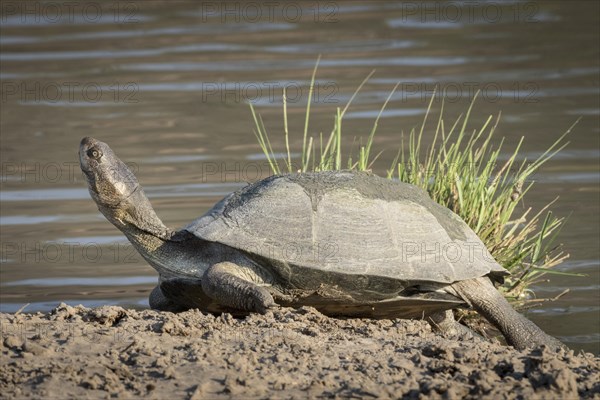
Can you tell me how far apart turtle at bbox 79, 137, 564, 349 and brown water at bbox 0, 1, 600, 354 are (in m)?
1.36

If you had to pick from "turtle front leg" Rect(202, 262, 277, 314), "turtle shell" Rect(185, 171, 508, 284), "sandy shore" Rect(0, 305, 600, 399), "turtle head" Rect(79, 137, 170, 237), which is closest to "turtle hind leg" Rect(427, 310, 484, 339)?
"turtle shell" Rect(185, 171, 508, 284)

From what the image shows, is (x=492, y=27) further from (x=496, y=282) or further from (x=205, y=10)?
(x=496, y=282)

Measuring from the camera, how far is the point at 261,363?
4.94 meters

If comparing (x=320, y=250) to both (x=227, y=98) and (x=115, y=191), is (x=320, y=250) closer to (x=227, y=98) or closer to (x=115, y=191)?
(x=115, y=191)

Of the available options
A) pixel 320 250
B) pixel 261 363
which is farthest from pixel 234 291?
pixel 261 363

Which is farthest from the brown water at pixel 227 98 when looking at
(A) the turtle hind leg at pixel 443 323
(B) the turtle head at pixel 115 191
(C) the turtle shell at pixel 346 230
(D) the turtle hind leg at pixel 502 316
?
(B) the turtle head at pixel 115 191

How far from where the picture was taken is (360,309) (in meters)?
6.38

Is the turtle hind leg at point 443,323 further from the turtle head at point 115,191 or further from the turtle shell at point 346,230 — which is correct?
the turtle head at point 115,191

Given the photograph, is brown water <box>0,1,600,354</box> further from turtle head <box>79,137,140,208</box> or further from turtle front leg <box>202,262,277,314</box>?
turtle front leg <box>202,262,277,314</box>

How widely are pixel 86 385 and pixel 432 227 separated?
8.32ft

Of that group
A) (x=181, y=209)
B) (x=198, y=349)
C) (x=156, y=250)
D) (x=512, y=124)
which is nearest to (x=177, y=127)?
(x=181, y=209)

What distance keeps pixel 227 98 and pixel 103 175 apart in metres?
8.45

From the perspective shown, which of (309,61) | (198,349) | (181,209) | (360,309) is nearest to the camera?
(198,349)

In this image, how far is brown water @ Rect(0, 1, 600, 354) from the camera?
370 inches
